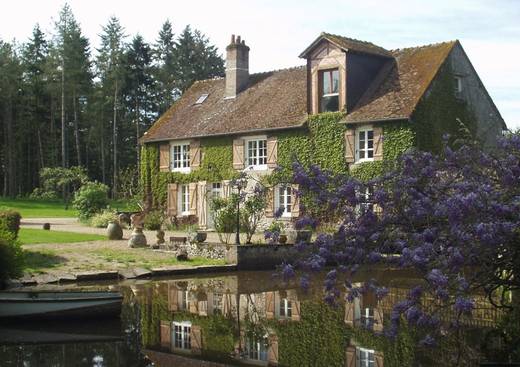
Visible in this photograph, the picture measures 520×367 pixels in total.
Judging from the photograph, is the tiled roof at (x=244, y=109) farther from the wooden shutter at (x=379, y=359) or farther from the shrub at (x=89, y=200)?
the wooden shutter at (x=379, y=359)

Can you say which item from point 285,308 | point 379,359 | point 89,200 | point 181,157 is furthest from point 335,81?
point 379,359

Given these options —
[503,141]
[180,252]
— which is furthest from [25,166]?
[503,141]

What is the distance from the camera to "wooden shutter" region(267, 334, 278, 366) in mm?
9617

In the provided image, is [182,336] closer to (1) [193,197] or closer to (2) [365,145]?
(2) [365,145]

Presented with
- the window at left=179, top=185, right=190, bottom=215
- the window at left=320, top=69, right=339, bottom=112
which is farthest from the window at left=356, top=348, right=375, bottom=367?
the window at left=179, top=185, right=190, bottom=215

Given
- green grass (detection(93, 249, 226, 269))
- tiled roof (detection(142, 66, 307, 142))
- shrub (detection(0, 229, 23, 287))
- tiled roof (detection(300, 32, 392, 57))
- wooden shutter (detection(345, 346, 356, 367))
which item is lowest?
wooden shutter (detection(345, 346, 356, 367))

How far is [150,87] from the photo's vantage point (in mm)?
60094

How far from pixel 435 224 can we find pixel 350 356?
8.92 feet

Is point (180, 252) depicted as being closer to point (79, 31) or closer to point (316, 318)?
point (316, 318)

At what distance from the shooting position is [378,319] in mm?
12453

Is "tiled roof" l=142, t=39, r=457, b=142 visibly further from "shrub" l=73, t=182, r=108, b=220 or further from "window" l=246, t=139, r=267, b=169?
"shrub" l=73, t=182, r=108, b=220

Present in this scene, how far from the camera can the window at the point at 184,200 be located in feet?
106

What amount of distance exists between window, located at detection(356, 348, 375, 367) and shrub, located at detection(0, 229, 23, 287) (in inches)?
325

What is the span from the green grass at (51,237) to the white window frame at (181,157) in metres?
7.89
